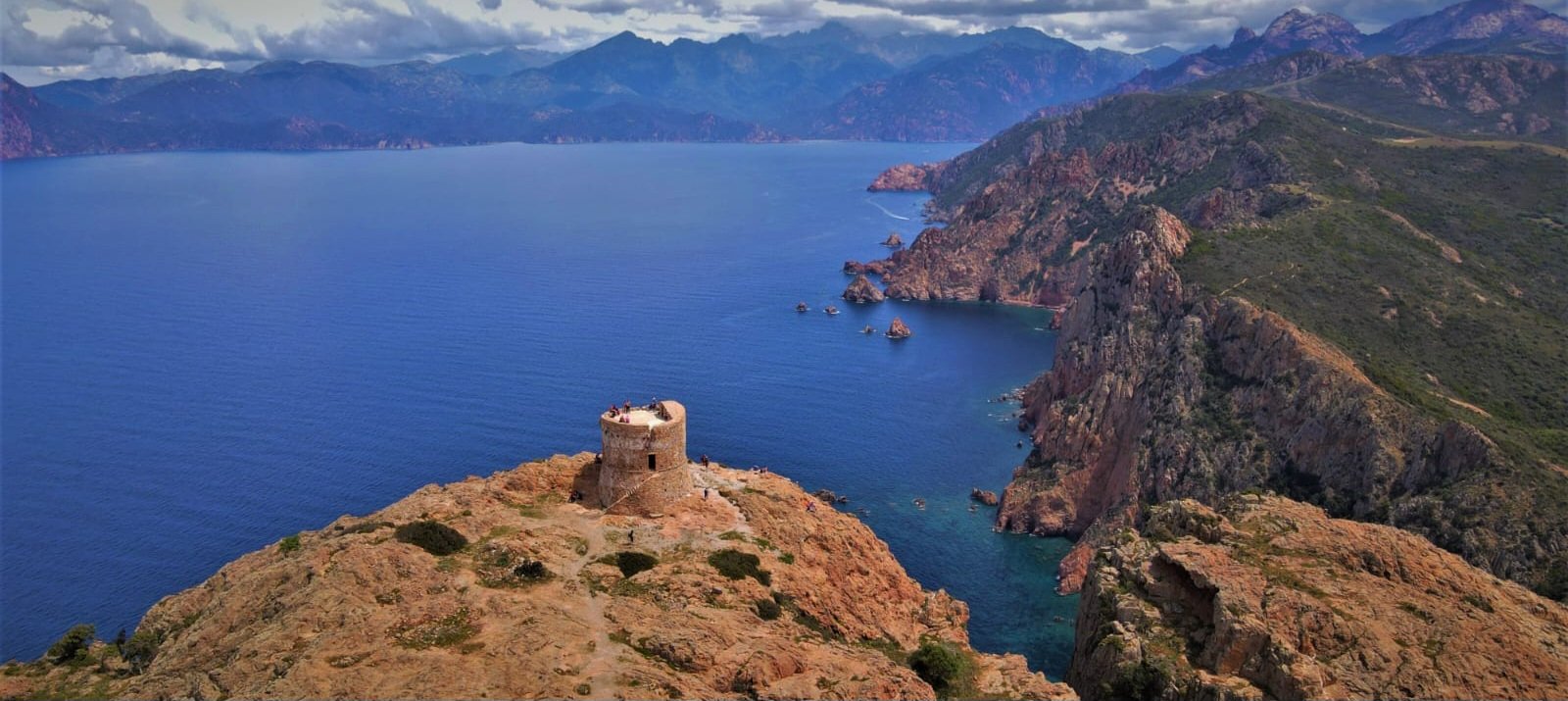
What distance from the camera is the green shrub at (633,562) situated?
5041 cm

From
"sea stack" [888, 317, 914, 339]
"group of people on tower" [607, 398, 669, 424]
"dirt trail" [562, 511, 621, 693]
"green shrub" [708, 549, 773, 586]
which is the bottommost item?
"sea stack" [888, 317, 914, 339]

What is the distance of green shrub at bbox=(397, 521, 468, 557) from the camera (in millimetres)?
50250

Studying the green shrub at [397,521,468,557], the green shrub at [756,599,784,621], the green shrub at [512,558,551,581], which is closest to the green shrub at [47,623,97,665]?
the green shrub at [397,521,468,557]

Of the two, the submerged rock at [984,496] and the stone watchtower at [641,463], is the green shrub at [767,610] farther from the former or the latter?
the submerged rock at [984,496]

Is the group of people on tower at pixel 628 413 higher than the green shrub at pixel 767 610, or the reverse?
the group of people on tower at pixel 628 413

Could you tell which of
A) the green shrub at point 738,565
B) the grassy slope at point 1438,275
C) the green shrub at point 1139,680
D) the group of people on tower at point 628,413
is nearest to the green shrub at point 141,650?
the group of people on tower at point 628,413

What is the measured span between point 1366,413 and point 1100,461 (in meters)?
26.1

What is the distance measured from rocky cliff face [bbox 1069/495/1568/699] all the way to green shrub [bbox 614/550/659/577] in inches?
948

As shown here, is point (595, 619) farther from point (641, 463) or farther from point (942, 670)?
point (942, 670)

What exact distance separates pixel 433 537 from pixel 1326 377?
78890mm

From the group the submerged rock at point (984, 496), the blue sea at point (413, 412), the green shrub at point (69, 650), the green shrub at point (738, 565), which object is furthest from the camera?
the submerged rock at point (984, 496)

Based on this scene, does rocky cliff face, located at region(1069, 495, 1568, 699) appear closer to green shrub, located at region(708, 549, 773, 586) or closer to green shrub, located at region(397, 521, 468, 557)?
green shrub, located at region(708, 549, 773, 586)

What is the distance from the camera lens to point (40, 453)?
379 ft

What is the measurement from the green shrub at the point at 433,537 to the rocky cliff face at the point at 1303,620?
111 ft
